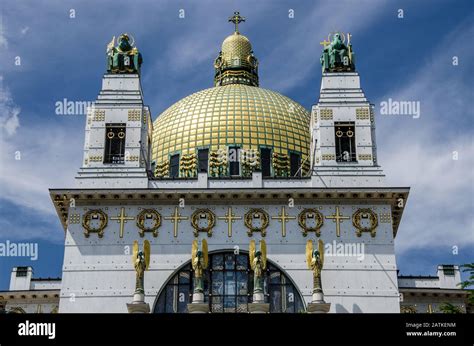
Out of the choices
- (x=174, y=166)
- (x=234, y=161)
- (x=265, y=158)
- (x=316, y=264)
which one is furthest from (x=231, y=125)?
(x=316, y=264)

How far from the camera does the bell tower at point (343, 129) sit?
4878 centimetres

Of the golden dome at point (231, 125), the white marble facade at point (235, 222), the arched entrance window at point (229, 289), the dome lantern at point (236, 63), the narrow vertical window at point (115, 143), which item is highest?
the dome lantern at point (236, 63)

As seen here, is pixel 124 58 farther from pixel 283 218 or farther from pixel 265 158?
pixel 283 218

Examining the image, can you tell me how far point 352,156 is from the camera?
4994 cm

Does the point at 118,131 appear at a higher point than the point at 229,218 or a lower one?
higher

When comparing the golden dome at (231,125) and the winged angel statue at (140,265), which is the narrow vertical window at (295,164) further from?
the winged angel statue at (140,265)

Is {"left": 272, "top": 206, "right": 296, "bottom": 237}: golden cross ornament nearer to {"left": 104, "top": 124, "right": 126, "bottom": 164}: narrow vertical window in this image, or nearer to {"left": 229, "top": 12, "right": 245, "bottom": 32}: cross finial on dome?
{"left": 104, "top": 124, "right": 126, "bottom": 164}: narrow vertical window

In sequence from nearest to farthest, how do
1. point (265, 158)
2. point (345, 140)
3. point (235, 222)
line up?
point (235, 222) → point (345, 140) → point (265, 158)

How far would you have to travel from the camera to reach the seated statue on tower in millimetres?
52500

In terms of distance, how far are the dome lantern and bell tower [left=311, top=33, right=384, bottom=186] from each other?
17535 millimetres

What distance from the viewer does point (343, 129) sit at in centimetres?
5053

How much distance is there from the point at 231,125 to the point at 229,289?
15.7 m

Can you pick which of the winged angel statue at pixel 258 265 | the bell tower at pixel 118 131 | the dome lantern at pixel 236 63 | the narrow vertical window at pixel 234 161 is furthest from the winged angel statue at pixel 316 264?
the dome lantern at pixel 236 63

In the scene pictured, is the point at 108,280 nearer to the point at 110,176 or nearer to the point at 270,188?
the point at 110,176
